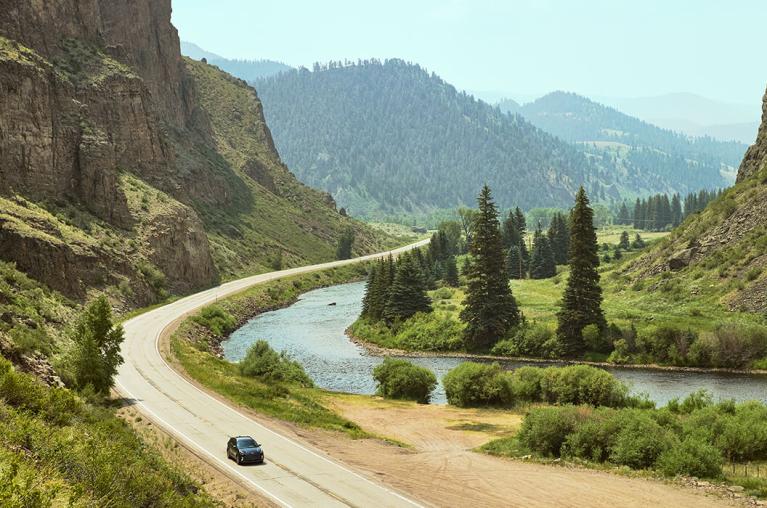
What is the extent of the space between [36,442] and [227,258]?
402ft

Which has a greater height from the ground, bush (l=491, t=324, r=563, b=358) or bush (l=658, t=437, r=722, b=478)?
bush (l=658, t=437, r=722, b=478)

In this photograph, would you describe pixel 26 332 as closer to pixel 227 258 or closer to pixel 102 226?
pixel 102 226

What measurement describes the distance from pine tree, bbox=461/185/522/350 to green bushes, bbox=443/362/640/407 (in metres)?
28.9

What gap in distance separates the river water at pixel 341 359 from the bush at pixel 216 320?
5.52 ft

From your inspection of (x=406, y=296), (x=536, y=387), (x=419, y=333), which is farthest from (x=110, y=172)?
(x=536, y=387)

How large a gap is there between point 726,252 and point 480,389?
5340 centimetres

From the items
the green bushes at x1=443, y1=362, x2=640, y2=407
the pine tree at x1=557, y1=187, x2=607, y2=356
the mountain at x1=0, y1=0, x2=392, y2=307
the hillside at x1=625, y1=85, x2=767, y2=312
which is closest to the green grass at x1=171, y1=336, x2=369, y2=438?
the green bushes at x1=443, y1=362, x2=640, y2=407

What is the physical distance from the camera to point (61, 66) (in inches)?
4724

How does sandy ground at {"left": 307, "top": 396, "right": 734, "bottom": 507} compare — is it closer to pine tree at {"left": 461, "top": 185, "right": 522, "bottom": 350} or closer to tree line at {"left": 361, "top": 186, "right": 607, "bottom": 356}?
tree line at {"left": 361, "top": 186, "right": 607, "bottom": 356}

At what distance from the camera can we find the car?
35.3m

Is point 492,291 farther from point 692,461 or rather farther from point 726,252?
point 692,461

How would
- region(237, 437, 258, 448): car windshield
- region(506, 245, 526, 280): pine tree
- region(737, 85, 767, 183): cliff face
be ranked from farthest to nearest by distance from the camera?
region(506, 245, 526, 280): pine tree < region(737, 85, 767, 183): cliff face < region(237, 437, 258, 448): car windshield

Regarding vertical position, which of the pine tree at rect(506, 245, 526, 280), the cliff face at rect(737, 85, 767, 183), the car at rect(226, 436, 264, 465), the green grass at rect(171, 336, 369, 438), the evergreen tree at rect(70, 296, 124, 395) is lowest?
the green grass at rect(171, 336, 369, 438)

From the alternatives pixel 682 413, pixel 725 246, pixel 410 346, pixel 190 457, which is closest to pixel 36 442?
pixel 190 457
